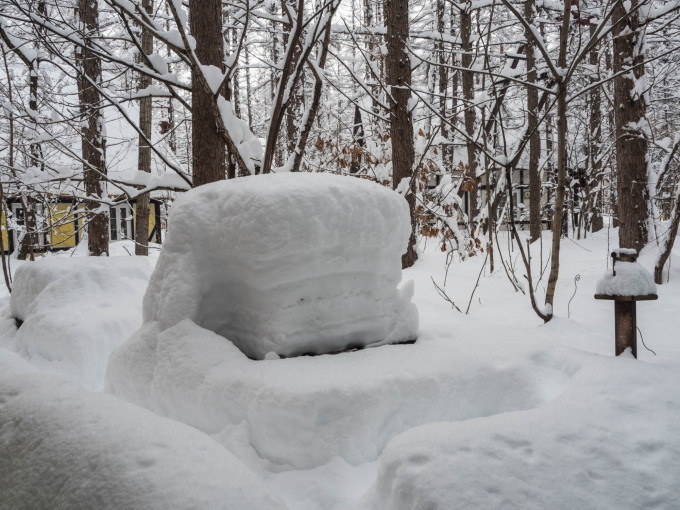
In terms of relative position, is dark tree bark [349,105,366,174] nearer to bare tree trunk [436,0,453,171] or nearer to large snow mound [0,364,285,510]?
bare tree trunk [436,0,453,171]

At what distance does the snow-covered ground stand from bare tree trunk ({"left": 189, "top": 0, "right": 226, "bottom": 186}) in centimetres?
209

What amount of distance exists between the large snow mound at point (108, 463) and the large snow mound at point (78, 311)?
2.01m

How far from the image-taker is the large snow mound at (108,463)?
1.12 m

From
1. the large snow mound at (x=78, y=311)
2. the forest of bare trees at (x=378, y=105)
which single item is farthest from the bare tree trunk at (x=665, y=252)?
the large snow mound at (x=78, y=311)

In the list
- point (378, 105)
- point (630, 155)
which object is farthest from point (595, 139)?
point (378, 105)

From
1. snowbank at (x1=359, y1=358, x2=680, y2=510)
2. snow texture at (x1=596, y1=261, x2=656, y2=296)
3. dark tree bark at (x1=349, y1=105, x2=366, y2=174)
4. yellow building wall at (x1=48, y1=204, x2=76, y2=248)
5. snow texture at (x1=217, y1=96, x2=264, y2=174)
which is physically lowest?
snowbank at (x1=359, y1=358, x2=680, y2=510)

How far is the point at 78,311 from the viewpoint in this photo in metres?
3.99

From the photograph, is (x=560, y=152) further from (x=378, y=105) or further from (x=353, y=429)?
(x=378, y=105)

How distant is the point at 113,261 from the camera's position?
4.84m

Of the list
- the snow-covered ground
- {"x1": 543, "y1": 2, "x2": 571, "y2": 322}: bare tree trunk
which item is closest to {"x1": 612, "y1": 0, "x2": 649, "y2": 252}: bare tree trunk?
{"x1": 543, "y1": 2, "x2": 571, "y2": 322}: bare tree trunk

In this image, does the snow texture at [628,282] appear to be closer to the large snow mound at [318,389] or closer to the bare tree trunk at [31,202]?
the large snow mound at [318,389]

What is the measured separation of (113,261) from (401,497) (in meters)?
4.45

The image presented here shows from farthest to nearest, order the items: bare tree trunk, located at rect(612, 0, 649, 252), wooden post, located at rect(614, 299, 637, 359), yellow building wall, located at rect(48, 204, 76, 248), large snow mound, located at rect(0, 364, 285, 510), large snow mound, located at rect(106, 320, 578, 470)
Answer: yellow building wall, located at rect(48, 204, 76, 248) → bare tree trunk, located at rect(612, 0, 649, 252) → wooden post, located at rect(614, 299, 637, 359) → large snow mound, located at rect(106, 320, 578, 470) → large snow mound, located at rect(0, 364, 285, 510)

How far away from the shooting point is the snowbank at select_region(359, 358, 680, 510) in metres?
1.20
